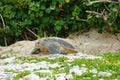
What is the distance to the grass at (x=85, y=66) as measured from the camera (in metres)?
5.96

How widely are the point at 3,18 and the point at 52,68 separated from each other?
12.2 ft

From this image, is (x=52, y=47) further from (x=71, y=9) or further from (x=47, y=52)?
(x=71, y=9)

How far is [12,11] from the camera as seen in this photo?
9.68 metres

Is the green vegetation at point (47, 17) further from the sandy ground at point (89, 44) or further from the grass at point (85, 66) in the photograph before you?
the grass at point (85, 66)

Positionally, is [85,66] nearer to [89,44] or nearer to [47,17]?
[89,44]

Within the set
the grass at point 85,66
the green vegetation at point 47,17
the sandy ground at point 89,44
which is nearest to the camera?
the grass at point 85,66

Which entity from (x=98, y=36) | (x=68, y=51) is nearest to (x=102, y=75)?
(x=68, y=51)

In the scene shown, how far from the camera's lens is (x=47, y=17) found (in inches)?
378

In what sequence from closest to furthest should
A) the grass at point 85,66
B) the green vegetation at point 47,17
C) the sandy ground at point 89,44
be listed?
the grass at point 85,66
the sandy ground at point 89,44
the green vegetation at point 47,17

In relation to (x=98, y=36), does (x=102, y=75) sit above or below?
above

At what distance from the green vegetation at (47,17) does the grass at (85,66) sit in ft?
6.67

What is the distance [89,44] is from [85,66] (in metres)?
2.53

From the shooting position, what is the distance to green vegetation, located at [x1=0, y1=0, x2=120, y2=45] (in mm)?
9266

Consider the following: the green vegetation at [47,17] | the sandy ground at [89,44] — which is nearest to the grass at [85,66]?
the sandy ground at [89,44]
